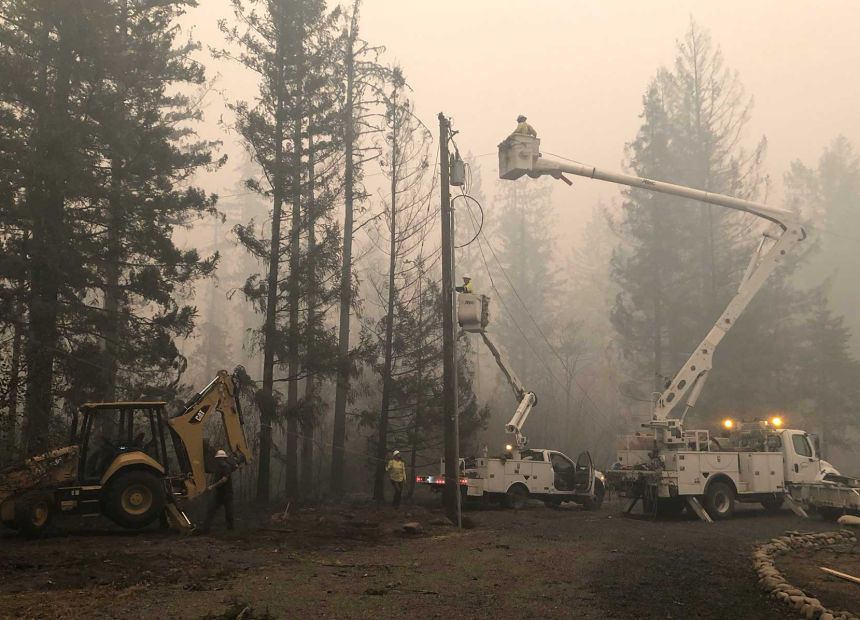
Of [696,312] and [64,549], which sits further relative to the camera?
[696,312]

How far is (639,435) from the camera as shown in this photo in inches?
763

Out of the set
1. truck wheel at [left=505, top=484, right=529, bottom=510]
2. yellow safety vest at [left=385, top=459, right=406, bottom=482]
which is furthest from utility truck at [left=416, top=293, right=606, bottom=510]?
yellow safety vest at [left=385, top=459, right=406, bottom=482]

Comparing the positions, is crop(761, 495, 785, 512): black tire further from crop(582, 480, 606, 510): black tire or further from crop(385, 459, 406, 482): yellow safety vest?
crop(385, 459, 406, 482): yellow safety vest

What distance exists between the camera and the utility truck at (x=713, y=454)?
18094 millimetres

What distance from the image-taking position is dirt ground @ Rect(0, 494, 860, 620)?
796 centimetres

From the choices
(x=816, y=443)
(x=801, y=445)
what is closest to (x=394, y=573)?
(x=801, y=445)

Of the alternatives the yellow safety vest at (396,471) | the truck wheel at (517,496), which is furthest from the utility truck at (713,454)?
the yellow safety vest at (396,471)

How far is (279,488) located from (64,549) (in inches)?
608

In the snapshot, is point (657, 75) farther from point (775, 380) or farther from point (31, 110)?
point (31, 110)

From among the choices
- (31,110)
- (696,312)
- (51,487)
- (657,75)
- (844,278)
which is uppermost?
(657,75)

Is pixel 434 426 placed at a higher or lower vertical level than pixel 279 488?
higher

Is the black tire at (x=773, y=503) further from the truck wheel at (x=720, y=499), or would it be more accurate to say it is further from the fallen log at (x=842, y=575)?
the fallen log at (x=842, y=575)

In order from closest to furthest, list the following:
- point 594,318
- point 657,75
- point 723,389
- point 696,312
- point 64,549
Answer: point 64,549 < point 723,389 < point 696,312 < point 657,75 < point 594,318

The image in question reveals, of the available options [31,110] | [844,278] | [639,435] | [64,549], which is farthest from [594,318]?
[64,549]
